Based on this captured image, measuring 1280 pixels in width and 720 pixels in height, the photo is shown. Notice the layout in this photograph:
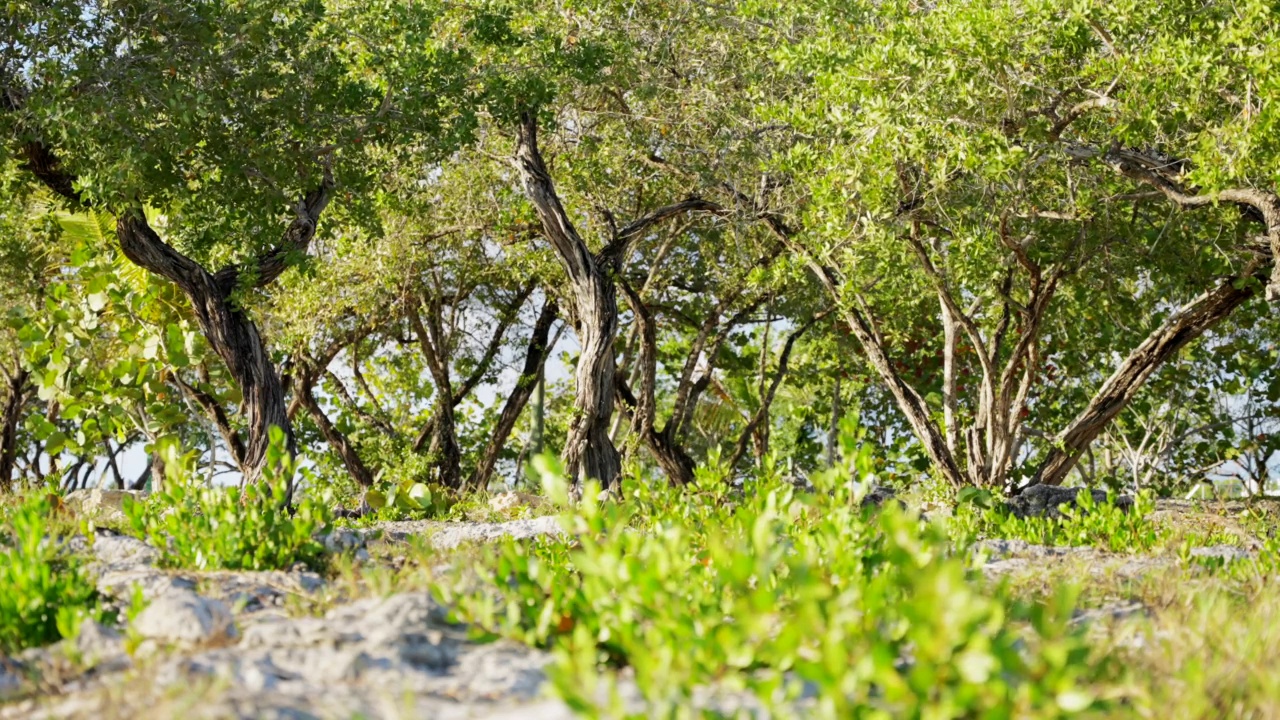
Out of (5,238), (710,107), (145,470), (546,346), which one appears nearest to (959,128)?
(710,107)

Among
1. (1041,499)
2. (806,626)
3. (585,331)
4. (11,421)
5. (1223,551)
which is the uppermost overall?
(11,421)

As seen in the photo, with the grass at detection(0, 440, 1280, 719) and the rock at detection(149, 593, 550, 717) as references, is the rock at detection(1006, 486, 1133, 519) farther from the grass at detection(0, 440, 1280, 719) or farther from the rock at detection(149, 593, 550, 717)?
the rock at detection(149, 593, 550, 717)

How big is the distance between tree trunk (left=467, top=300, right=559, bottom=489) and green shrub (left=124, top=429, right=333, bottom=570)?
14.3 m

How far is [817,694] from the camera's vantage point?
321 centimetres

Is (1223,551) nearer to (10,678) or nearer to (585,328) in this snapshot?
(10,678)

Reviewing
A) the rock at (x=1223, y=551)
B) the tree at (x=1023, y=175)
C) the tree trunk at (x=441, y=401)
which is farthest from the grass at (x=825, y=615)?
the tree trunk at (x=441, y=401)

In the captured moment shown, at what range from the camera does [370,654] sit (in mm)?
3512

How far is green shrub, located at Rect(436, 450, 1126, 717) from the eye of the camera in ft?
8.93

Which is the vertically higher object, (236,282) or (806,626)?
(236,282)

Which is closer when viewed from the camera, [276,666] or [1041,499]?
[276,666]

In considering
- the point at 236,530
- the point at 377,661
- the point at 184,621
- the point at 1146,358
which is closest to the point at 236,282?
the point at 236,530

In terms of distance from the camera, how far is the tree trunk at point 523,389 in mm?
20016

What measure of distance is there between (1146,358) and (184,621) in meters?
12.5

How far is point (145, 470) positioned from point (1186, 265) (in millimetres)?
25794
